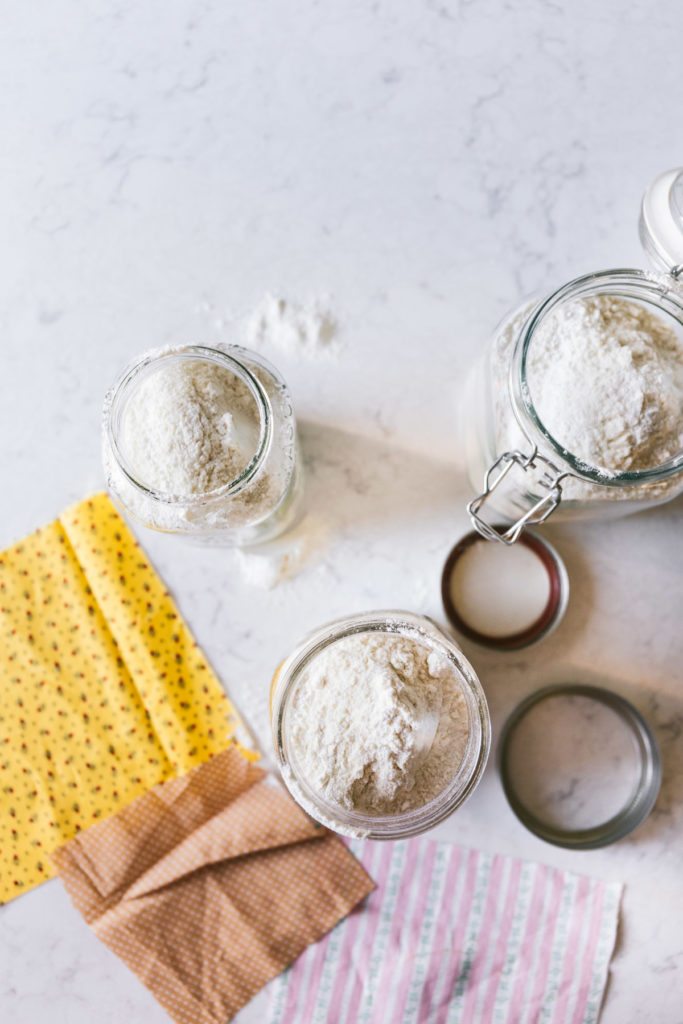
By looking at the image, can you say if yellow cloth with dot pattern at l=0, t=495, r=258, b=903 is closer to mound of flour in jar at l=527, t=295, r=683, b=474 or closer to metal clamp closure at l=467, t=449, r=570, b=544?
metal clamp closure at l=467, t=449, r=570, b=544

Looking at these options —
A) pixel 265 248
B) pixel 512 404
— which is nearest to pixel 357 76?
pixel 265 248

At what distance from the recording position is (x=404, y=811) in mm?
666

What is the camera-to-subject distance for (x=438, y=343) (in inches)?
35.9

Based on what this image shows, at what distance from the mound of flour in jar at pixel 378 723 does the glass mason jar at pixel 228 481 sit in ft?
0.52

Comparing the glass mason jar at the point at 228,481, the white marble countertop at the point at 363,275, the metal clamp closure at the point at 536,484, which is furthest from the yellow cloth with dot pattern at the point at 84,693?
the metal clamp closure at the point at 536,484

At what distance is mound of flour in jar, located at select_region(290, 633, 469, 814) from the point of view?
63 centimetres

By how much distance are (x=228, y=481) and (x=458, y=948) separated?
2.09 feet

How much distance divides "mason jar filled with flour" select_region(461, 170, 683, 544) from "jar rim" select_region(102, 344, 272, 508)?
0.21 metres

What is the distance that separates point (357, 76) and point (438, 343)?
0.34 m

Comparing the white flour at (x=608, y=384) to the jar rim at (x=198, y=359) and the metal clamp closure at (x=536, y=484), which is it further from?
the jar rim at (x=198, y=359)

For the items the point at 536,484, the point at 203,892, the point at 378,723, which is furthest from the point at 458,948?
the point at 536,484

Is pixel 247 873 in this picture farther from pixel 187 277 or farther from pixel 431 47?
pixel 431 47

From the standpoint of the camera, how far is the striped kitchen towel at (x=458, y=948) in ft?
2.97

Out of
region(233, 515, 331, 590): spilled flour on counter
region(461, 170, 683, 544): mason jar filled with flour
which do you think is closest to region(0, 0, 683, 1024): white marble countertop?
region(233, 515, 331, 590): spilled flour on counter
